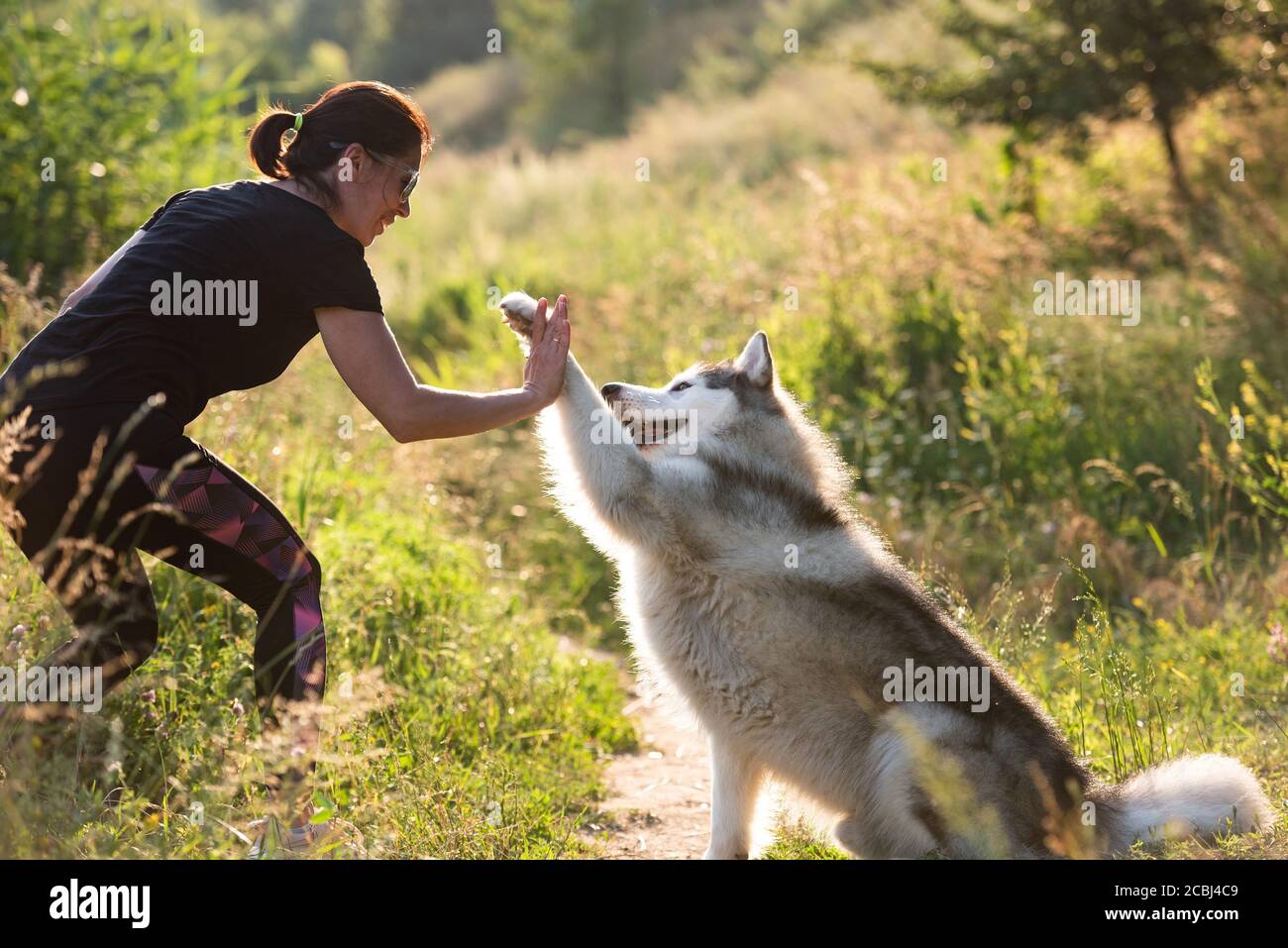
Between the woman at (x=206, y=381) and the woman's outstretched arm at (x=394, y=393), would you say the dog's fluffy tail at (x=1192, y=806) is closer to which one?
the woman's outstretched arm at (x=394, y=393)

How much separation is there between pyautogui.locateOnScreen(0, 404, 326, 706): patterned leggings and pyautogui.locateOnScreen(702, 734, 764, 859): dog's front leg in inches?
57.6

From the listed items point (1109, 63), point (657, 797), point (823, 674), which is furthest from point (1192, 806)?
point (1109, 63)

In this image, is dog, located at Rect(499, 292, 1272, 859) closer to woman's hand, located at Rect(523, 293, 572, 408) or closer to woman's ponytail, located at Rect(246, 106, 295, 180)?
woman's hand, located at Rect(523, 293, 572, 408)

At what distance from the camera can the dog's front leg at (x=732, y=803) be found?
430 centimetres

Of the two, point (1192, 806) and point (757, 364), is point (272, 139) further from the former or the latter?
point (1192, 806)

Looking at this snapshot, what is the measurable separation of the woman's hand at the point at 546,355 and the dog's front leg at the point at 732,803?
138 cm

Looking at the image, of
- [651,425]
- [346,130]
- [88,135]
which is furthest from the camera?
[88,135]

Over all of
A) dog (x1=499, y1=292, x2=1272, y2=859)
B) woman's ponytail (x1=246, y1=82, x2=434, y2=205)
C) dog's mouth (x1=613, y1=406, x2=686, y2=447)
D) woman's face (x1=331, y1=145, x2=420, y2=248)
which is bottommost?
dog (x1=499, y1=292, x2=1272, y2=859)

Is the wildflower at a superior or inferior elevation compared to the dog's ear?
inferior

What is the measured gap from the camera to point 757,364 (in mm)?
4812

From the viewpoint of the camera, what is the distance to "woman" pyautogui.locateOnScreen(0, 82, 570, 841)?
3.46 metres

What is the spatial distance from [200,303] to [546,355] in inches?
44.6

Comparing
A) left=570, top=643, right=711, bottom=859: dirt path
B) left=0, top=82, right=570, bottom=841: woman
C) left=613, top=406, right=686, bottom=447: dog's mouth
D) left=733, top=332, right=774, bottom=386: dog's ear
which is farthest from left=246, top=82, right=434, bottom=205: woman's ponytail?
left=570, top=643, right=711, bottom=859: dirt path
